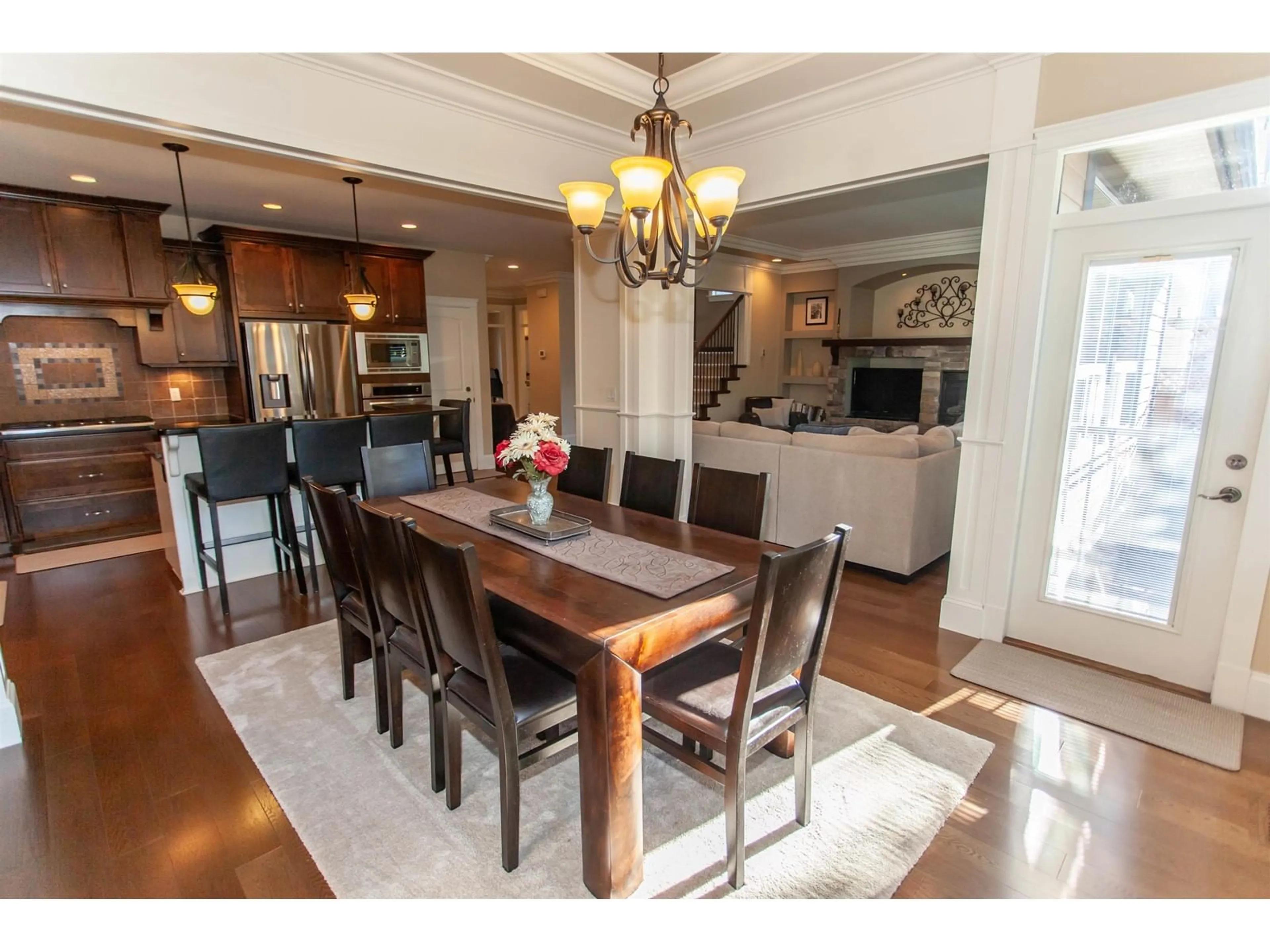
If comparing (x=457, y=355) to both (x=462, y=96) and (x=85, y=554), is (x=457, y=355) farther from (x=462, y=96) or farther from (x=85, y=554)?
(x=462, y=96)

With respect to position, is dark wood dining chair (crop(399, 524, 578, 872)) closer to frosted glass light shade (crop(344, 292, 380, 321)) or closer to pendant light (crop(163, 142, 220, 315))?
pendant light (crop(163, 142, 220, 315))

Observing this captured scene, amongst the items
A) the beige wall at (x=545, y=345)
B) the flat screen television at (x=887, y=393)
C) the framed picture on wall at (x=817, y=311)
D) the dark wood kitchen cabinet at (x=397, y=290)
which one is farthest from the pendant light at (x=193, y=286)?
the flat screen television at (x=887, y=393)

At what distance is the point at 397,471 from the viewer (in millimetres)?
3133

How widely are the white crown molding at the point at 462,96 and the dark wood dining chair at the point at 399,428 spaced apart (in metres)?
1.99

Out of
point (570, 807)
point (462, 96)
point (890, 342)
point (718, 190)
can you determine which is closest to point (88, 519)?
point (462, 96)

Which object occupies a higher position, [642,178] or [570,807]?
[642,178]

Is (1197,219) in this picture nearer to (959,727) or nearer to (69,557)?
(959,727)

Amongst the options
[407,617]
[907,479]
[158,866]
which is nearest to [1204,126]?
[907,479]

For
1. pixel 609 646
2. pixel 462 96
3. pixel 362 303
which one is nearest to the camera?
pixel 609 646

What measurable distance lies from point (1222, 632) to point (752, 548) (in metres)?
2.07

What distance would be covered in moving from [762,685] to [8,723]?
2834mm

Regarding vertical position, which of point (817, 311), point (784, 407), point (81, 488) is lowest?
point (81, 488)

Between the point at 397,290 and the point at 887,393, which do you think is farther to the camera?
the point at 887,393

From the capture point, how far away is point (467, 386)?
7504mm
